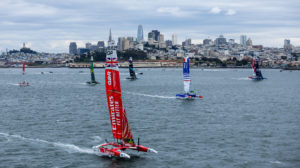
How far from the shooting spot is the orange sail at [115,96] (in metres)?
21.9

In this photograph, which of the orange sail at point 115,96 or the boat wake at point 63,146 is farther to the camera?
the boat wake at point 63,146

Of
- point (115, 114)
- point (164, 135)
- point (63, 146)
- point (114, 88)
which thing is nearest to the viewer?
point (114, 88)

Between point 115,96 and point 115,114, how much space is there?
1040 millimetres

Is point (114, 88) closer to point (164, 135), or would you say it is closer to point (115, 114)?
point (115, 114)

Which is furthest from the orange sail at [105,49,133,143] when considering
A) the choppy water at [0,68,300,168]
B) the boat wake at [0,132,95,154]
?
the boat wake at [0,132,95,154]

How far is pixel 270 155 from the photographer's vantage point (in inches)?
922

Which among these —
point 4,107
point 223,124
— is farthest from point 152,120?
point 4,107

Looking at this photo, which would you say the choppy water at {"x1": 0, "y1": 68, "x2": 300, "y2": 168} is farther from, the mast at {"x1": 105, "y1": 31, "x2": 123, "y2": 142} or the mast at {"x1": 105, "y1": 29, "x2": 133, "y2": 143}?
the mast at {"x1": 105, "y1": 31, "x2": 123, "y2": 142}

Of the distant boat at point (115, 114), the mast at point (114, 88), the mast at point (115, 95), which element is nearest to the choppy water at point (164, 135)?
the distant boat at point (115, 114)

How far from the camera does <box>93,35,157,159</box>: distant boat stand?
861 inches

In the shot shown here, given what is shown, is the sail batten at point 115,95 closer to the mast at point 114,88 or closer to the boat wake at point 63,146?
the mast at point 114,88

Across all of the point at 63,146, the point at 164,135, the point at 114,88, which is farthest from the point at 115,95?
the point at 164,135

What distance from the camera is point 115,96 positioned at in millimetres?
22203

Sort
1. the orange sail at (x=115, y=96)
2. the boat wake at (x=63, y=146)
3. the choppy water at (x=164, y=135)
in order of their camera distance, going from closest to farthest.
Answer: the orange sail at (x=115, y=96), the choppy water at (x=164, y=135), the boat wake at (x=63, y=146)
